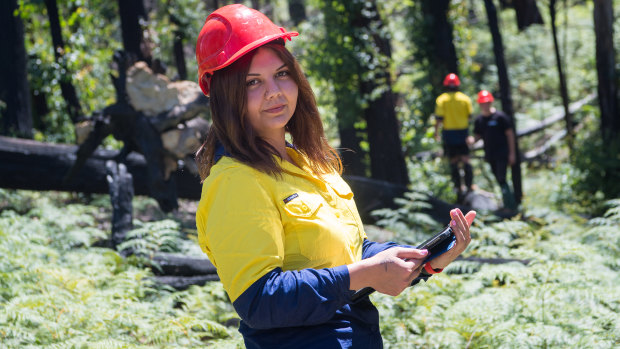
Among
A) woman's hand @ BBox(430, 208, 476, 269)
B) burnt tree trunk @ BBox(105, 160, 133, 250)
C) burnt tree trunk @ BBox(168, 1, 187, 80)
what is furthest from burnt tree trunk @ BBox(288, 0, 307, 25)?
woman's hand @ BBox(430, 208, 476, 269)

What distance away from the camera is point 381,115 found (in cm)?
1202

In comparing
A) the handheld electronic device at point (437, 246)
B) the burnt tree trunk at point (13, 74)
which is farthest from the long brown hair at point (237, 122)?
the burnt tree trunk at point (13, 74)

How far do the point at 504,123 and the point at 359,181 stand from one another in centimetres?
358

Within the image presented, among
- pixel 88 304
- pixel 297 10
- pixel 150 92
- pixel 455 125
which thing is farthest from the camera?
pixel 297 10

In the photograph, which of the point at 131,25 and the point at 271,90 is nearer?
the point at 271,90

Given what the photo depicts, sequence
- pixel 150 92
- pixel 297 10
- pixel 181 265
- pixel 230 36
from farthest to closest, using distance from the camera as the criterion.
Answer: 1. pixel 297 10
2. pixel 150 92
3. pixel 181 265
4. pixel 230 36

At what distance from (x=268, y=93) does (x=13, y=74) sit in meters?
11.3

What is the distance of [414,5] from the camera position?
43.0 feet

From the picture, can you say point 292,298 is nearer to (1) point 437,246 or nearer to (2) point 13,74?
(1) point 437,246

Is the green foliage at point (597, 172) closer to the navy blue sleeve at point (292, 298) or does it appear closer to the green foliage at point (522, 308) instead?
the green foliage at point (522, 308)

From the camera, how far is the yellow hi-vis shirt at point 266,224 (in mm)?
1907

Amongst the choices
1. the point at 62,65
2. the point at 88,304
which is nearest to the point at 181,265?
the point at 88,304

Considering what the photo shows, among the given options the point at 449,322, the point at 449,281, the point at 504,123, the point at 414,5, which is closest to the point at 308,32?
the point at 414,5

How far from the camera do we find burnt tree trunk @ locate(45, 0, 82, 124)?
42.2 ft
